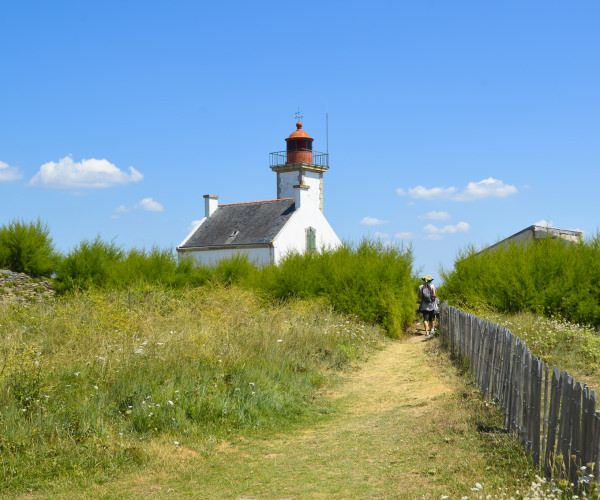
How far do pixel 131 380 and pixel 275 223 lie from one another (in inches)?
1088

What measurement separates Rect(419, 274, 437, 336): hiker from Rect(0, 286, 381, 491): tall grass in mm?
5030

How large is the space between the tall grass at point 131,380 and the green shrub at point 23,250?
11500 mm

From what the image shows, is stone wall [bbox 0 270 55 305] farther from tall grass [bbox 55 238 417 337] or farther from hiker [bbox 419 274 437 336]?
hiker [bbox 419 274 437 336]

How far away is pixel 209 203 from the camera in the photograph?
1588 inches

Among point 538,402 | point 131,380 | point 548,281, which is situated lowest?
point 131,380

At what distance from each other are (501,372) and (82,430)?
210 inches

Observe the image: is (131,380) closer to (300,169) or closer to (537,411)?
(537,411)

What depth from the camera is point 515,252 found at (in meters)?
17.6

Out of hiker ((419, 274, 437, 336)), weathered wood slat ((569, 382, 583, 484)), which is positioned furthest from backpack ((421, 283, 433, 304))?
weathered wood slat ((569, 382, 583, 484))

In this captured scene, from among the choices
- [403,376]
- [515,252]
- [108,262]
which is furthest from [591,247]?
[108,262]

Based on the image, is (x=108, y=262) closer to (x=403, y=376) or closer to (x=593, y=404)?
(x=403, y=376)

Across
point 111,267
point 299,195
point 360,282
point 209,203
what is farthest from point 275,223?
point 360,282

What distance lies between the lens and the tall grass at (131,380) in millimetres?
6328

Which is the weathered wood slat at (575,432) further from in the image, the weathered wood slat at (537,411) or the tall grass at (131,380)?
the tall grass at (131,380)
